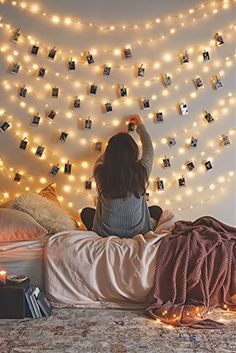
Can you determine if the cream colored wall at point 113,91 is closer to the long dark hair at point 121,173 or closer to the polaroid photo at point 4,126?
the polaroid photo at point 4,126

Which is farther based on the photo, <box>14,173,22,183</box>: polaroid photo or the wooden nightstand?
<box>14,173,22,183</box>: polaroid photo

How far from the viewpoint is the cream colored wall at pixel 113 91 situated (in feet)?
11.6

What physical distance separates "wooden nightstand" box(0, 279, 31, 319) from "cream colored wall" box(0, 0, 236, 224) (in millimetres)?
1272

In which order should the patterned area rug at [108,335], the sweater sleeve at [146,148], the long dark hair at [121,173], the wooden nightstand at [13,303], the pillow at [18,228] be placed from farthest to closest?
the sweater sleeve at [146,148], the long dark hair at [121,173], the pillow at [18,228], the wooden nightstand at [13,303], the patterned area rug at [108,335]

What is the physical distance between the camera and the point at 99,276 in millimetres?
2617

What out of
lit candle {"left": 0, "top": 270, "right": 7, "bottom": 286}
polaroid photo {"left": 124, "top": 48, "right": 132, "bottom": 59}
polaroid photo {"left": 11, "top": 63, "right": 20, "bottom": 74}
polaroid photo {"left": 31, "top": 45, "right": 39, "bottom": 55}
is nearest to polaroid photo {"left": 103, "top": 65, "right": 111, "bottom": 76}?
polaroid photo {"left": 124, "top": 48, "right": 132, "bottom": 59}

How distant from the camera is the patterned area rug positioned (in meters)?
2.11

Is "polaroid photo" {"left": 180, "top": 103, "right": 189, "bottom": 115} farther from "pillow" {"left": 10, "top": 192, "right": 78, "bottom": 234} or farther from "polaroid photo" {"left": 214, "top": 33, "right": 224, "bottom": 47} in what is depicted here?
"pillow" {"left": 10, "top": 192, "right": 78, "bottom": 234}

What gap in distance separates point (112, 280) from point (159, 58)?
5.91 feet

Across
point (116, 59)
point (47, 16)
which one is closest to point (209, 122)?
point (116, 59)

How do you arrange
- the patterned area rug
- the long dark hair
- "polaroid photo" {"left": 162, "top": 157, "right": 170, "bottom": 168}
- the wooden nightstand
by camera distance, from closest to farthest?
the patterned area rug → the wooden nightstand → the long dark hair → "polaroid photo" {"left": 162, "top": 157, "right": 170, "bottom": 168}

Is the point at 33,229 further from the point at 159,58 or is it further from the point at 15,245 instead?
the point at 159,58

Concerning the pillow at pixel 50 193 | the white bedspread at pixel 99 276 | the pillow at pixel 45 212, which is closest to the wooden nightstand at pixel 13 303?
the white bedspread at pixel 99 276

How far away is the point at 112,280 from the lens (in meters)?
2.60
